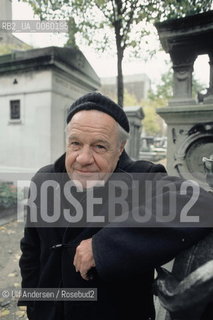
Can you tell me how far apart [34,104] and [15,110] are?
3.22ft

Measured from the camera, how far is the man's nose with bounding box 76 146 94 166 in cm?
140

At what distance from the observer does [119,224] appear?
111cm

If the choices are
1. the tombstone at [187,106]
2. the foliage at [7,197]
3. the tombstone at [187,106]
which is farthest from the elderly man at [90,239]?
the foliage at [7,197]

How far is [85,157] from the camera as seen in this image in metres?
1.40

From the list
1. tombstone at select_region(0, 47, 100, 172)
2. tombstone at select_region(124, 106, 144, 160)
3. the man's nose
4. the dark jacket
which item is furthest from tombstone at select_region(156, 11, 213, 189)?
tombstone at select_region(124, 106, 144, 160)

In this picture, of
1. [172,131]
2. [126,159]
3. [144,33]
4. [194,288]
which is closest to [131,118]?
A: [144,33]

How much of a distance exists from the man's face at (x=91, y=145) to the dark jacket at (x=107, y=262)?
0.15 m

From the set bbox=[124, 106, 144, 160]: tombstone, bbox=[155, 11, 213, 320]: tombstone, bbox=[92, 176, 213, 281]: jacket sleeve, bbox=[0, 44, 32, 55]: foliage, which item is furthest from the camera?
bbox=[0, 44, 32, 55]: foliage

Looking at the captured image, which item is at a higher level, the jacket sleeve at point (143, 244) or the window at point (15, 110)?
the window at point (15, 110)

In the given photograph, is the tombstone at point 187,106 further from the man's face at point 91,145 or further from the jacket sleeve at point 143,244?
the jacket sleeve at point 143,244

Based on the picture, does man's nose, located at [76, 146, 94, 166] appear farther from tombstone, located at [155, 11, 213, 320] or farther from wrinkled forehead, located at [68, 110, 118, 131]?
tombstone, located at [155, 11, 213, 320]

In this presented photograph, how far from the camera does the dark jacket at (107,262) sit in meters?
1.06

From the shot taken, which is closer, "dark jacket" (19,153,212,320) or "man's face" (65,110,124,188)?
"dark jacket" (19,153,212,320)

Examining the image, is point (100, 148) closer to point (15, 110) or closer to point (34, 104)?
point (34, 104)
